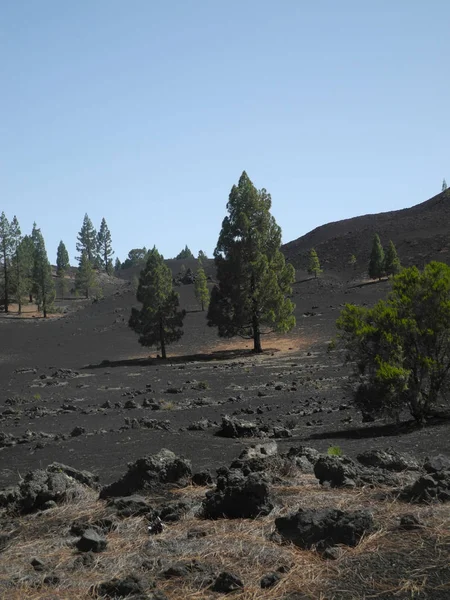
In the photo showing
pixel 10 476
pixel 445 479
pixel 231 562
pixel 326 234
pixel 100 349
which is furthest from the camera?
pixel 326 234

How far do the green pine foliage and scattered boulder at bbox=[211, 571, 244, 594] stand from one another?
11.0 metres

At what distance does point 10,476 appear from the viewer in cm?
1165

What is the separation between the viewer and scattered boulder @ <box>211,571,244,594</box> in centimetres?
431

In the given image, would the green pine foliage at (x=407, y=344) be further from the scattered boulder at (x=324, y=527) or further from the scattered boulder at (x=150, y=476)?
the scattered boulder at (x=324, y=527)

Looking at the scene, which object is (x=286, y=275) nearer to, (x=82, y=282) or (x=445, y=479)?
(x=445, y=479)

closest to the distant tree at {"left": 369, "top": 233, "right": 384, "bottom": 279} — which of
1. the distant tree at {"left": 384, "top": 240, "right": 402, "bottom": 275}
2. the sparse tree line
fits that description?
the distant tree at {"left": 384, "top": 240, "right": 402, "bottom": 275}

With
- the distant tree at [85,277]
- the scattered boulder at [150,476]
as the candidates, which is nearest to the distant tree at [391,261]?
the distant tree at [85,277]

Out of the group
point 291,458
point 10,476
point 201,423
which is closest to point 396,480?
point 291,458

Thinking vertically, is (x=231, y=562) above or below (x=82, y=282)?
below

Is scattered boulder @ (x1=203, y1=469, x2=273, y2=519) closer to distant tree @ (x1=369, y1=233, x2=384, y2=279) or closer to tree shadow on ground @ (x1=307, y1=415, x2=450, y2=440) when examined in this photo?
tree shadow on ground @ (x1=307, y1=415, x2=450, y2=440)

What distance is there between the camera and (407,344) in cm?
1571

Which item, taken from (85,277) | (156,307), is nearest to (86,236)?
(85,277)

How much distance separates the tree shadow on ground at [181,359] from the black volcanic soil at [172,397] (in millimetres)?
92

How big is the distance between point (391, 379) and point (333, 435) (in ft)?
5.94
